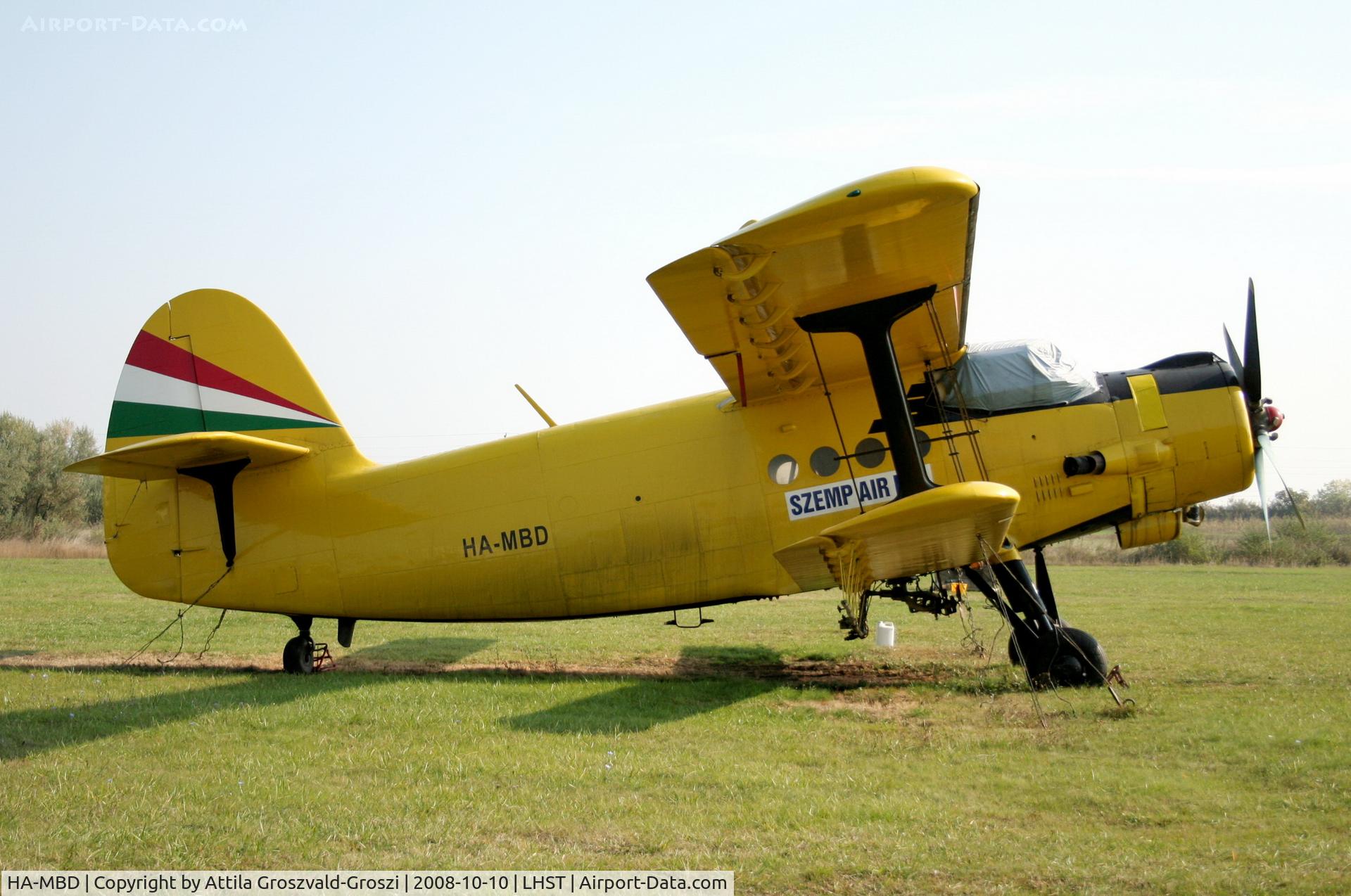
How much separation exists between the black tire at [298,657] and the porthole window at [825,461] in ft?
17.6

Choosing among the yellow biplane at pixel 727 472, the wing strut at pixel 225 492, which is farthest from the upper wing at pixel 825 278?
the wing strut at pixel 225 492

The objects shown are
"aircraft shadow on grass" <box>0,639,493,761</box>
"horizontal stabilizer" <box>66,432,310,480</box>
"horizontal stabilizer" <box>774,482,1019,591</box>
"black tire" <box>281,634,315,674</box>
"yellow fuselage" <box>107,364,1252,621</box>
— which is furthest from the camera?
"black tire" <box>281,634,315,674</box>

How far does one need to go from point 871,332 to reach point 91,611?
45.3ft

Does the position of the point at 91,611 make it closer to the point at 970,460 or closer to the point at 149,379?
the point at 149,379

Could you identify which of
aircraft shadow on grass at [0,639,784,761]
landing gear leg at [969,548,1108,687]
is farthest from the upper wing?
aircraft shadow on grass at [0,639,784,761]

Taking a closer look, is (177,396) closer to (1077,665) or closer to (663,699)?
(663,699)

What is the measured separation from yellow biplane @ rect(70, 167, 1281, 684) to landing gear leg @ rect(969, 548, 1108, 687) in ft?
0.08

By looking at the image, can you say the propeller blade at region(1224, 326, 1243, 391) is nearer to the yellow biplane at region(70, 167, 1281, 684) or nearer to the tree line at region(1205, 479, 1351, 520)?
the yellow biplane at region(70, 167, 1281, 684)

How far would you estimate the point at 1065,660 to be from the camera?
766cm

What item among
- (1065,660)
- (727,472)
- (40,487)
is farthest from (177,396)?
(40,487)

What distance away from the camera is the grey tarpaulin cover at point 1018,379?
8.36m

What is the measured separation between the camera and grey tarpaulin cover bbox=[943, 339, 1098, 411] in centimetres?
836

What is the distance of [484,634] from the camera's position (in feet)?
42.2

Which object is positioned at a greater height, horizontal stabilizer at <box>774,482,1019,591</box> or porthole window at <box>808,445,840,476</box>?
porthole window at <box>808,445,840,476</box>
